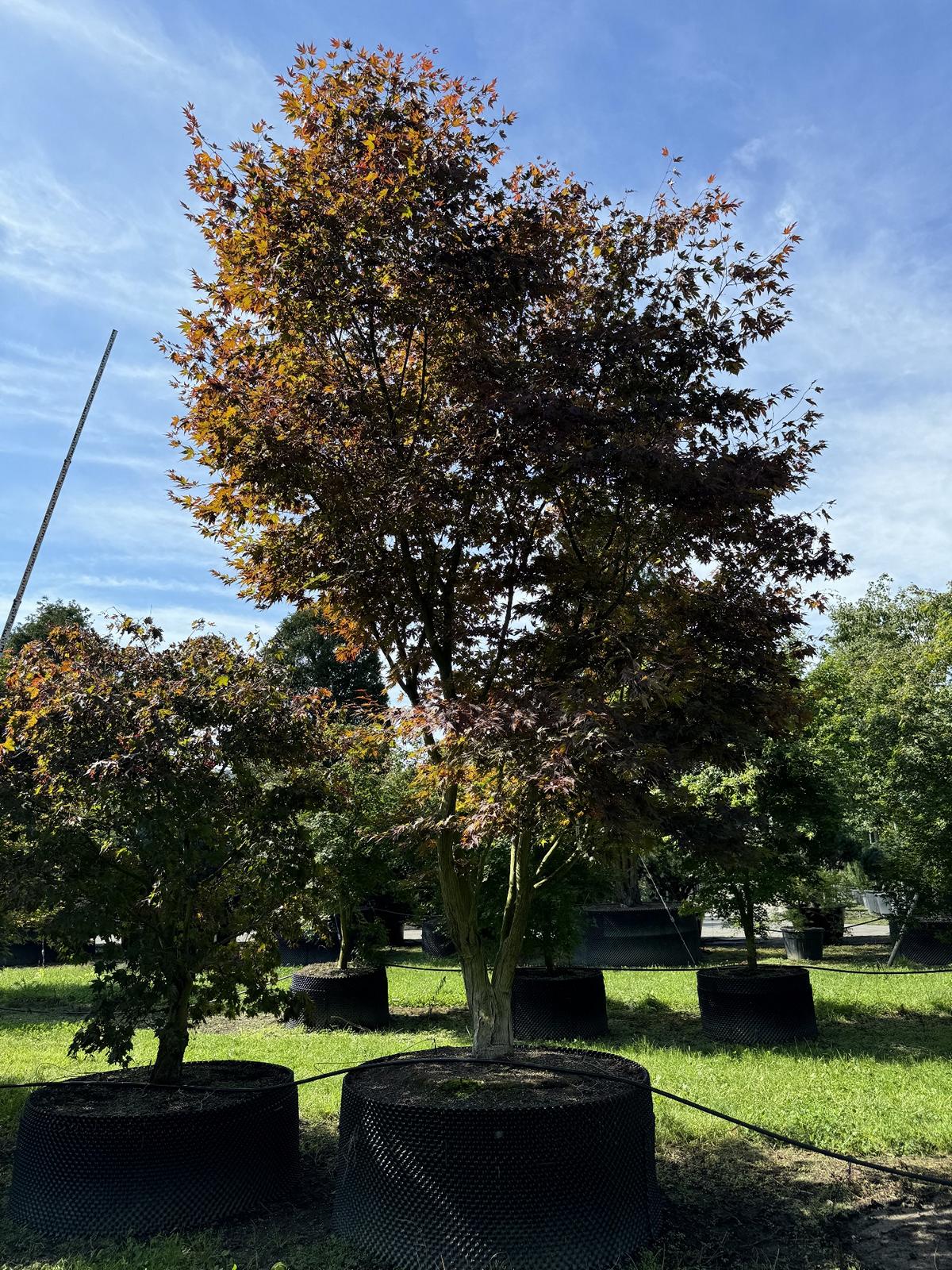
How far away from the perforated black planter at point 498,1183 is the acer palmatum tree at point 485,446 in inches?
47.8

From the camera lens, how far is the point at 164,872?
458cm

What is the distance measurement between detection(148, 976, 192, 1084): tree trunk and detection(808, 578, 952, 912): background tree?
23.7 ft

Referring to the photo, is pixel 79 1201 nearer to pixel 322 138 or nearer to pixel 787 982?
pixel 322 138

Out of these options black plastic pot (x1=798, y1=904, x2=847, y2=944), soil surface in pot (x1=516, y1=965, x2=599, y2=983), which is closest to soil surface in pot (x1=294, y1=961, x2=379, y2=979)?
soil surface in pot (x1=516, y1=965, x2=599, y2=983)

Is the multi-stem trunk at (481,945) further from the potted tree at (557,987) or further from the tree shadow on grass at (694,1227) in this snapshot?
the potted tree at (557,987)

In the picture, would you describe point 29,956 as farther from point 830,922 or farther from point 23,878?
point 830,922

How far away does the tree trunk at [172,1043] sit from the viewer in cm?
445

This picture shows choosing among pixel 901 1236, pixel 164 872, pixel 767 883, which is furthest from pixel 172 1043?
pixel 767 883

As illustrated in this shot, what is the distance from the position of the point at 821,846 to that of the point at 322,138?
7863 mm

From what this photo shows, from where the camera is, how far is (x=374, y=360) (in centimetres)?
479

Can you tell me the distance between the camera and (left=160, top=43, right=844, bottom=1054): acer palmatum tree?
4270mm

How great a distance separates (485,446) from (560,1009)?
6013mm

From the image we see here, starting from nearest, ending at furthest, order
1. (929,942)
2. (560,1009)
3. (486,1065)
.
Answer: (486,1065), (560,1009), (929,942)

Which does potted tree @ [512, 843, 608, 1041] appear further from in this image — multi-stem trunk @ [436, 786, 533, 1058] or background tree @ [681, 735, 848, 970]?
multi-stem trunk @ [436, 786, 533, 1058]
